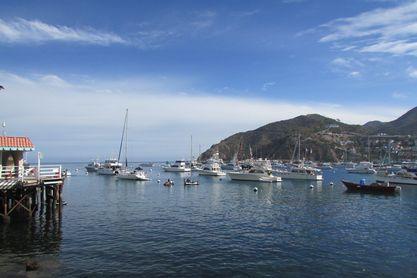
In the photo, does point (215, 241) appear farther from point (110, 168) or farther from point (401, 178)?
point (110, 168)

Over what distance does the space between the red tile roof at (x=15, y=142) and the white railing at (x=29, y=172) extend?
2.05 m

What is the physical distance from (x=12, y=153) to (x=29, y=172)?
8.22 ft

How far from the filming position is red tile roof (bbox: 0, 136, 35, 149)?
40562 mm

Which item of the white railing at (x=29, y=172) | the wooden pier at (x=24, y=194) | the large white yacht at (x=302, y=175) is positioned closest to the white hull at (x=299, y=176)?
the large white yacht at (x=302, y=175)

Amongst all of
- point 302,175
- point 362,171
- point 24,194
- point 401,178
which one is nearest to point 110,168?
point 302,175

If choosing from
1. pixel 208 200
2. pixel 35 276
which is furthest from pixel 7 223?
pixel 208 200

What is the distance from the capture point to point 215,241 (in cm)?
3566

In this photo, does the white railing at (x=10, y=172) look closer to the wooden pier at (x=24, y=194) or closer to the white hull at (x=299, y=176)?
the wooden pier at (x=24, y=194)

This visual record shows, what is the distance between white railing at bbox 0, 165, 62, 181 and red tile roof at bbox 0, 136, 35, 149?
2051 millimetres

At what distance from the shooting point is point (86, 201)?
63.0m

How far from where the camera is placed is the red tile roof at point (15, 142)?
40562 millimetres

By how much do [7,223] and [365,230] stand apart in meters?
34.3

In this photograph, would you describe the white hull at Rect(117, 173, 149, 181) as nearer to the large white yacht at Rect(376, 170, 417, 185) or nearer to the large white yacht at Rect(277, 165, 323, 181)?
the large white yacht at Rect(277, 165, 323, 181)

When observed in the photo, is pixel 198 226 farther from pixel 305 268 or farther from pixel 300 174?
pixel 300 174
